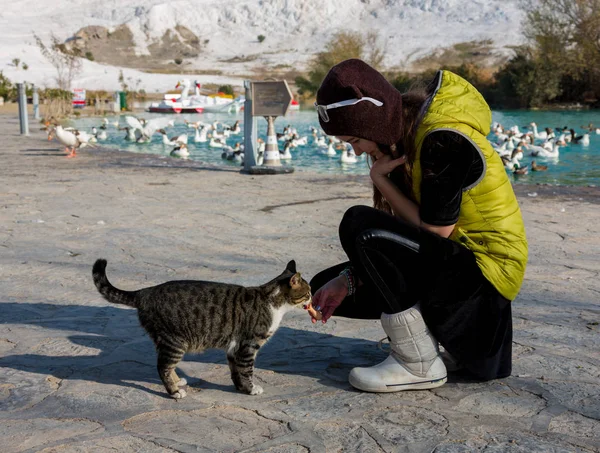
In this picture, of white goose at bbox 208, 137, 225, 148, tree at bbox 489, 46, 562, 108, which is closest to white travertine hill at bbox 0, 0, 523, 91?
tree at bbox 489, 46, 562, 108

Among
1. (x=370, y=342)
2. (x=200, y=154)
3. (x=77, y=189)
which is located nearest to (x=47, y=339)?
(x=370, y=342)

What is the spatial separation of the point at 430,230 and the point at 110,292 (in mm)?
1382

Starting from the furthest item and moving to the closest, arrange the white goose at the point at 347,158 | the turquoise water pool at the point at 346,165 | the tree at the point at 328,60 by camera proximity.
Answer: the tree at the point at 328,60
the white goose at the point at 347,158
the turquoise water pool at the point at 346,165

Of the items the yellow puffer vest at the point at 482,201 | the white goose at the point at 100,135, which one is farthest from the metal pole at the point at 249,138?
the white goose at the point at 100,135

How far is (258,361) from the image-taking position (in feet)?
11.0

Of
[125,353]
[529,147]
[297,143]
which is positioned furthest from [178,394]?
[297,143]

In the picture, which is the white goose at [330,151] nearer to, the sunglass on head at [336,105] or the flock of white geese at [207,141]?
the flock of white geese at [207,141]

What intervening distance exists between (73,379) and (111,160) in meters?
10.2

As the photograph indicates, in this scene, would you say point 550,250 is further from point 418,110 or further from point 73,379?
point 73,379

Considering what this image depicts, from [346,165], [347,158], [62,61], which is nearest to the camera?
[346,165]

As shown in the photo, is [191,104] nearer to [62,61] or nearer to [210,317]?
[62,61]

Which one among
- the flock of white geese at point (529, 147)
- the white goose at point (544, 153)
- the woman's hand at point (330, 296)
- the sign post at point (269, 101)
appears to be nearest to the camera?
the woman's hand at point (330, 296)

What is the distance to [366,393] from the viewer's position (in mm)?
2951

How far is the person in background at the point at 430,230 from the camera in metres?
2.84
